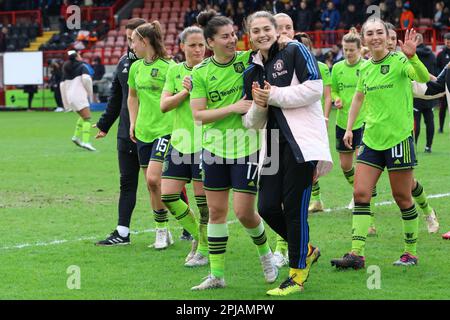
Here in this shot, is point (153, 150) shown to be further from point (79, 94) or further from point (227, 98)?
point (79, 94)

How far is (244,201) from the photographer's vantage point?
7473 millimetres

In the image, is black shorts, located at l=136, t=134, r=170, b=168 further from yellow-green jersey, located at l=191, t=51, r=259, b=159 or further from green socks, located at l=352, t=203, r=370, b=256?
green socks, located at l=352, t=203, r=370, b=256

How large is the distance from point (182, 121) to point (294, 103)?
76.3 inches

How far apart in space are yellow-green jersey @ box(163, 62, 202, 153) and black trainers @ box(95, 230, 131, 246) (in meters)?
1.55

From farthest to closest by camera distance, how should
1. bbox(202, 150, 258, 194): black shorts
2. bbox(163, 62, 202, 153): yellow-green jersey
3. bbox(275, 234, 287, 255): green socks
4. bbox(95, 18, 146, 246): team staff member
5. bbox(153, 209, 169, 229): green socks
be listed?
bbox(95, 18, 146, 246): team staff member, bbox(153, 209, 169, 229): green socks, bbox(275, 234, 287, 255): green socks, bbox(163, 62, 202, 153): yellow-green jersey, bbox(202, 150, 258, 194): black shorts

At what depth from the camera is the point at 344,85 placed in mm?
11891

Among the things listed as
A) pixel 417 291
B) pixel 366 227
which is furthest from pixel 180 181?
pixel 417 291

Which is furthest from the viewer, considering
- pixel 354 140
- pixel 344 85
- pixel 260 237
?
pixel 344 85

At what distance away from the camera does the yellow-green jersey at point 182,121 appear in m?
8.67

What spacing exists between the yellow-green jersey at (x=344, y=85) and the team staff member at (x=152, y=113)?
10.0 feet

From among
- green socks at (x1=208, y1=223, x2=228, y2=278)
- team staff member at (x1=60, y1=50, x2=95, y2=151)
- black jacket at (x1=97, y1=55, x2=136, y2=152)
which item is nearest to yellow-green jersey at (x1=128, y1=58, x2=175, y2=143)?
black jacket at (x1=97, y1=55, x2=136, y2=152)

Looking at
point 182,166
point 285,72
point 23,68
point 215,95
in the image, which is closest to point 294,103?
point 285,72

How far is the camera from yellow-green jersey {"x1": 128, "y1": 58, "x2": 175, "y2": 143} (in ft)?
30.9
